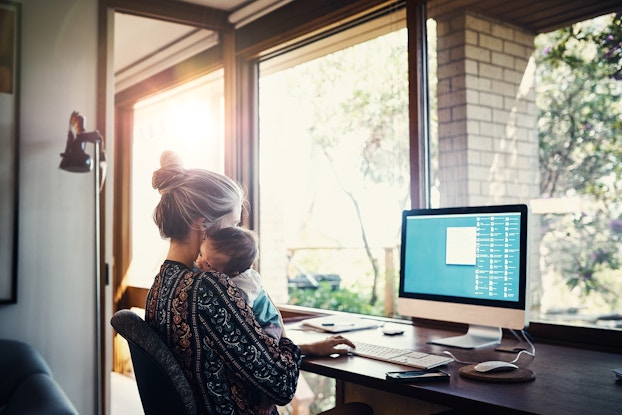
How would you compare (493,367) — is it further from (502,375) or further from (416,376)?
(416,376)

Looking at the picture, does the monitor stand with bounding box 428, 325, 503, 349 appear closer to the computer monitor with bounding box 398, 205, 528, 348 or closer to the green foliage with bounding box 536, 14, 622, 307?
the computer monitor with bounding box 398, 205, 528, 348

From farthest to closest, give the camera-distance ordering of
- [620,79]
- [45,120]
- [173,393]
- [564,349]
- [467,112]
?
[45,120] < [467,112] < [620,79] < [564,349] < [173,393]

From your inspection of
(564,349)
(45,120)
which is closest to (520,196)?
(564,349)

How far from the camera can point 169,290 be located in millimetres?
1648

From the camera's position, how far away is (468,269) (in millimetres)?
2094

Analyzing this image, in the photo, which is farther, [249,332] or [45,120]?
[45,120]

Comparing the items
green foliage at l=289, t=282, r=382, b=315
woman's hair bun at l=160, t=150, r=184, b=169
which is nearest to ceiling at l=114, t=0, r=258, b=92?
green foliage at l=289, t=282, r=382, b=315

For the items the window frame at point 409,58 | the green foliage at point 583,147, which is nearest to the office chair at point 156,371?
the window frame at point 409,58

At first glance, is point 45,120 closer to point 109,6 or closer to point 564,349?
point 109,6

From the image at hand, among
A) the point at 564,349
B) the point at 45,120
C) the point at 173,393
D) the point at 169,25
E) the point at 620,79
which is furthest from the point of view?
the point at 169,25

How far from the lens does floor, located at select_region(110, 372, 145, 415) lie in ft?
14.0

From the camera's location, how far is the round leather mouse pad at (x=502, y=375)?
5.15 feet

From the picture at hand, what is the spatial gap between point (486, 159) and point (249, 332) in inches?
63.9

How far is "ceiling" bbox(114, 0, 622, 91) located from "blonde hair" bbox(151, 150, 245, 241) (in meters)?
1.47
